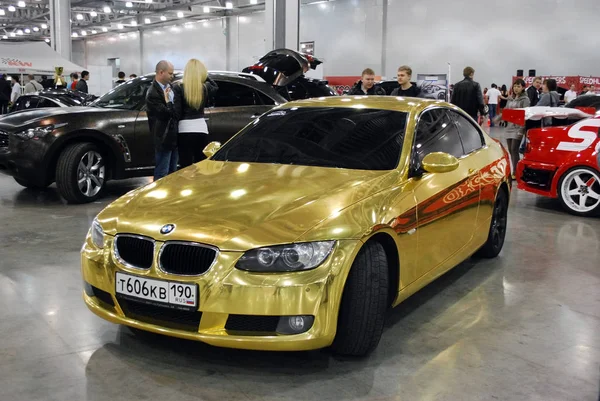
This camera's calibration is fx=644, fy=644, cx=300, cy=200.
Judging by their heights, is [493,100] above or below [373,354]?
above

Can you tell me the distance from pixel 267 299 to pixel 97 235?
1.04 m

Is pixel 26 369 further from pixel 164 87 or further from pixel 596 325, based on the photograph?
pixel 164 87

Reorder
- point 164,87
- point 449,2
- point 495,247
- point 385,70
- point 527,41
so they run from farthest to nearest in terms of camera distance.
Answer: point 385,70, point 449,2, point 527,41, point 164,87, point 495,247

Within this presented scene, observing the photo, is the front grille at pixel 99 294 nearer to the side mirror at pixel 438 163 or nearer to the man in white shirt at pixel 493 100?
the side mirror at pixel 438 163

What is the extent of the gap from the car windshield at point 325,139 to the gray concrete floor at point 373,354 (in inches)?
38.5

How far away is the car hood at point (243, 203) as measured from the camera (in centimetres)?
286

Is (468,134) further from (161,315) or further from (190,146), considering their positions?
(190,146)

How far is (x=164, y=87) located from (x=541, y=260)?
12.6 feet

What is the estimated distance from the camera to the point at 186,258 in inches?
112

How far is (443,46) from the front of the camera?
2605 cm

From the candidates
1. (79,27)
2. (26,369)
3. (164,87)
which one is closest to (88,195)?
(164,87)

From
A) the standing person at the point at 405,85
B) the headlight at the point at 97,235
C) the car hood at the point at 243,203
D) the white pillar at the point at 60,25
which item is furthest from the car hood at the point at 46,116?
the white pillar at the point at 60,25

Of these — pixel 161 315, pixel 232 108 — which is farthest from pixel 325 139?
pixel 232 108

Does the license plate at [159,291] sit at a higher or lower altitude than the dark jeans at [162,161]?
lower
